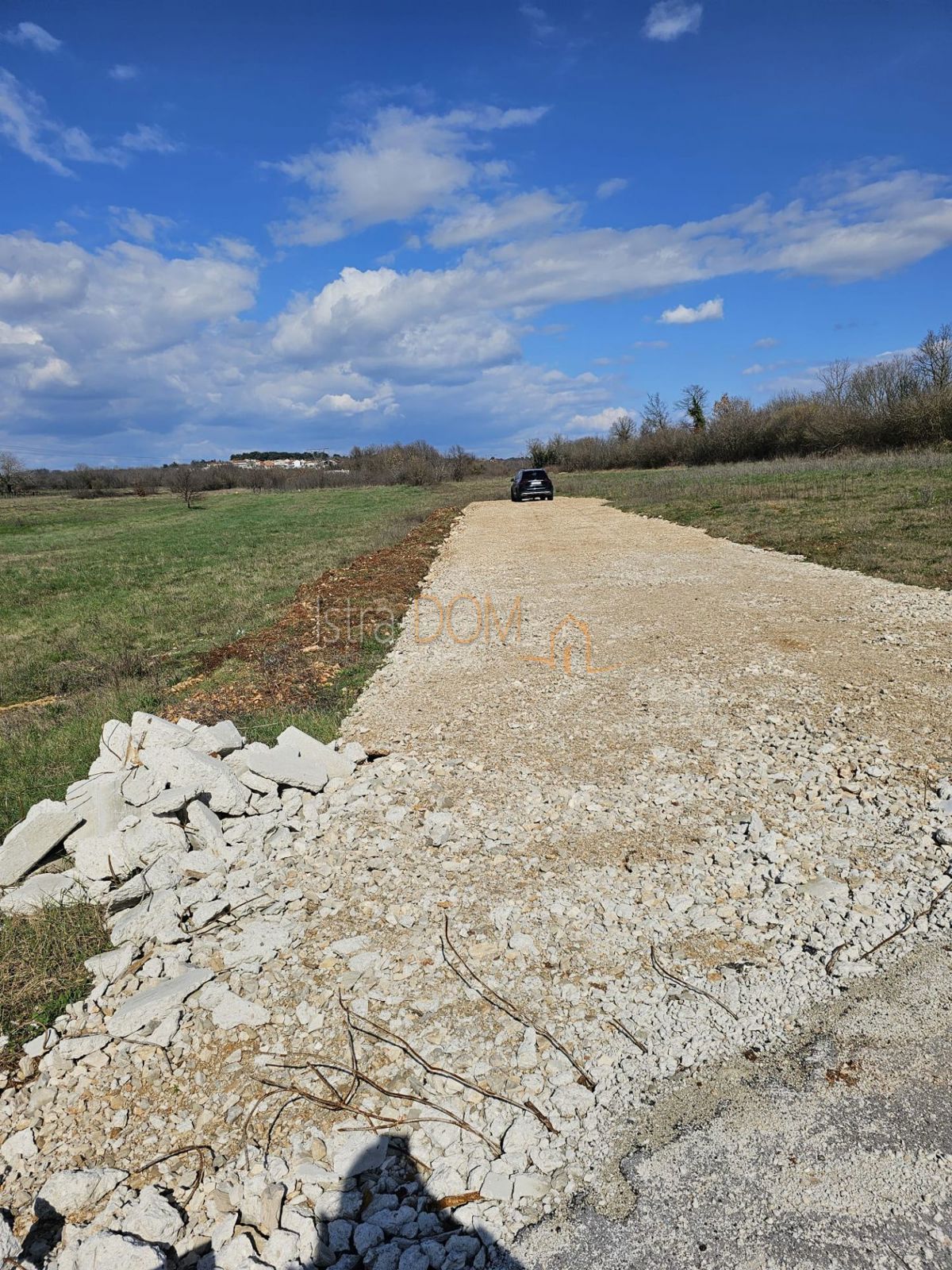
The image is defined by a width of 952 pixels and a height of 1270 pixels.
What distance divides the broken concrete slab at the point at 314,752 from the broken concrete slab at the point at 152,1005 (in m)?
2.14

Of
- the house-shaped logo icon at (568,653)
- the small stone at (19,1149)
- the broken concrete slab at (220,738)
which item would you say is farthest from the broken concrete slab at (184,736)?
the house-shaped logo icon at (568,653)

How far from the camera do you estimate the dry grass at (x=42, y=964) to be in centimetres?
340

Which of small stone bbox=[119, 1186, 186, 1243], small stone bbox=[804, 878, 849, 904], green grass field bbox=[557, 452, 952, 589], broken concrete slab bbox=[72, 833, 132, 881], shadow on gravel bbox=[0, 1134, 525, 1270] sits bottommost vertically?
shadow on gravel bbox=[0, 1134, 525, 1270]

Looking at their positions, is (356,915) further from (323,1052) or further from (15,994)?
(15,994)

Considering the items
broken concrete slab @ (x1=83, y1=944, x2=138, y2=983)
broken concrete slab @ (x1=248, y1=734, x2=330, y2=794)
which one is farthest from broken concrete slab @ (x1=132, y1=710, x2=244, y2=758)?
broken concrete slab @ (x1=83, y1=944, x2=138, y2=983)

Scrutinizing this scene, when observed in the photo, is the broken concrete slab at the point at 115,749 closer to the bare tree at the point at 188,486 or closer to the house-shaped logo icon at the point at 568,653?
the house-shaped logo icon at the point at 568,653

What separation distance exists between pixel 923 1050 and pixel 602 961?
4.43 ft

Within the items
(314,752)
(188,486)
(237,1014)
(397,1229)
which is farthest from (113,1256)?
(188,486)

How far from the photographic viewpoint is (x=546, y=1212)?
240cm

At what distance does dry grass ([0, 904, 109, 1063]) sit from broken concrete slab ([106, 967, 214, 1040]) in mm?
361

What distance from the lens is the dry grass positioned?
3.40m

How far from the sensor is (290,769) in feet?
17.6

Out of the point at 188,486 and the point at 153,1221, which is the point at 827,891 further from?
the point at 188,486

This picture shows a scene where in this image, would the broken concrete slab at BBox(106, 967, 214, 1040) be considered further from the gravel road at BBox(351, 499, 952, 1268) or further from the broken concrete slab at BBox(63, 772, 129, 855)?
the gravel road at BBox(351, 499, 952, 1268)
